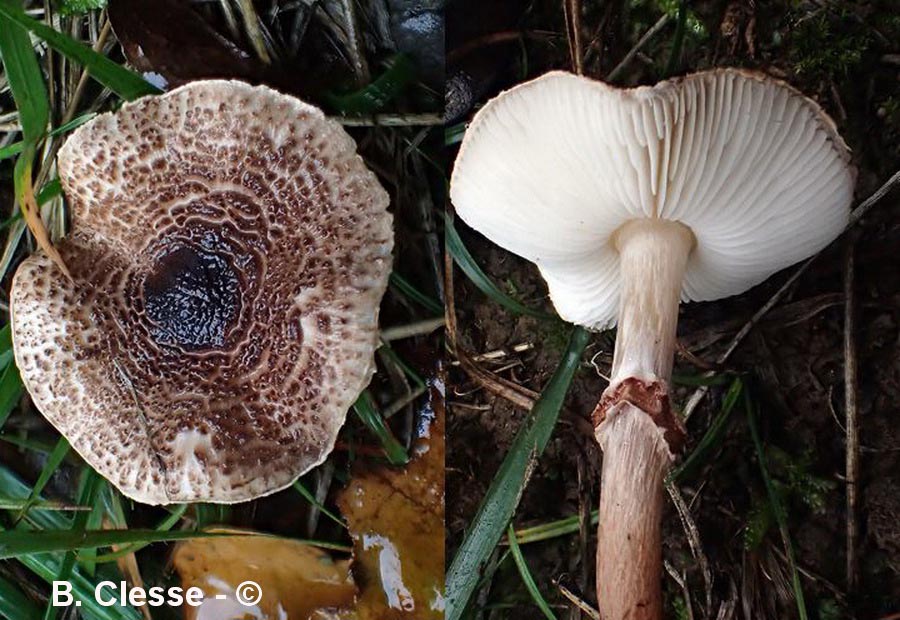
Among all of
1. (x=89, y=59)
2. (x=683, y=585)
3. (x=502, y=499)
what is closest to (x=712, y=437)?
(x=683, y=585)

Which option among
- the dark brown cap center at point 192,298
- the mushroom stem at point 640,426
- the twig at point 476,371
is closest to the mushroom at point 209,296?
the dark brown cap center at point 192,298

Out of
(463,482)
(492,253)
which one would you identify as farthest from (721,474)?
(492,253)

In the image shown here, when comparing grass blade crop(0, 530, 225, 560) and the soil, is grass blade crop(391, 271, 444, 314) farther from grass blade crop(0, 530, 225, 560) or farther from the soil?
grass blade crop(0, 530, 225, 560)

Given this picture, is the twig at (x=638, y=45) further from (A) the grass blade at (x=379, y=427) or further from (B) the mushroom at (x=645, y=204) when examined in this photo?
(A) the grass blade at (x=379, y=427)

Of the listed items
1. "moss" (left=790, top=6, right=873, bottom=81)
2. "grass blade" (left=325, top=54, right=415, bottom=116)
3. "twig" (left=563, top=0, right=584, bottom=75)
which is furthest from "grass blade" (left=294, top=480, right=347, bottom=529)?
"moss" (left=790, top=6, right=873, bottom=81)

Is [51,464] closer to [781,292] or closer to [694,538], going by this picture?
[694,538]

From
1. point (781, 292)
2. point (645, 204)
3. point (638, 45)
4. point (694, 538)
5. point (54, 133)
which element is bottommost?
point (694, 538)
